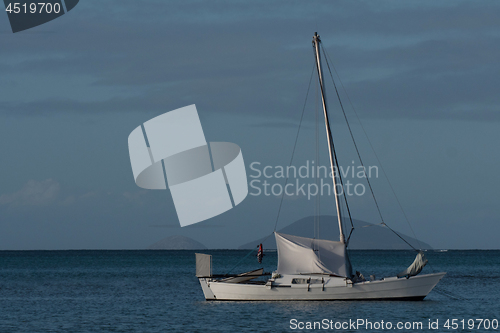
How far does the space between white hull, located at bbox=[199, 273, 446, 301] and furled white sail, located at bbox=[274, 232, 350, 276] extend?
0.59 meters

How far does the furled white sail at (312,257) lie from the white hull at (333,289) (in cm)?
59

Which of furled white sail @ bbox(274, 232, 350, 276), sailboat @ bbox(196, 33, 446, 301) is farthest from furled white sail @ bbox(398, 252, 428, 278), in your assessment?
furled white sail @ bbox(274, 232, 350, 276)

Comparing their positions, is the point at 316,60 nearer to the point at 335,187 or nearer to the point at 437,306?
the point at 335,187

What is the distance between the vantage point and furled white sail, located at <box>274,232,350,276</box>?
4488 cm

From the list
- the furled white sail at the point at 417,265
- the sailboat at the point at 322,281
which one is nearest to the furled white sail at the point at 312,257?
the sailboat at the point at 322,281

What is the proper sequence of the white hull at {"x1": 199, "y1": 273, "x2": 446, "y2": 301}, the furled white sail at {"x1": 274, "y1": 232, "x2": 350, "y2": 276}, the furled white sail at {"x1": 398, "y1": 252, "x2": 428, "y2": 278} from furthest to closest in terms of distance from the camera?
the furled white sail at {"x1": 398, "y1": 252, "x2": 428, "y2": 278}
the furled white sail at {"x1": 274, "y1": 232, "x2": 350, "y2": 276}
the white hull at {"x1": 199, "y1": 273, "x2": 446, "y2": 301}

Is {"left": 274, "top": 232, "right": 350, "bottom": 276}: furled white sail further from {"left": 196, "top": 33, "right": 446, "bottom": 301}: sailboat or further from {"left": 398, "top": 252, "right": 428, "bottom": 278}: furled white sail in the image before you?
{"left": 398, "top": 252, "right": 428, "bottom": 278}: furled white sail

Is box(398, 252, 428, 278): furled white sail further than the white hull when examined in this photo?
Yes

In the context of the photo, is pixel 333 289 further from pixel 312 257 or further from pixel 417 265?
pixel 417 265

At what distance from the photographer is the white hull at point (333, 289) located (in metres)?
44.1

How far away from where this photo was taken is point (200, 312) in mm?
43938

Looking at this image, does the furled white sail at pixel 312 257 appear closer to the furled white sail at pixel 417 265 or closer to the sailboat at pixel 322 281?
the sailboat at pixel 322 281

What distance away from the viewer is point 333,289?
144ft

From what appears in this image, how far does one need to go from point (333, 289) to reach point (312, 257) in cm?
257
